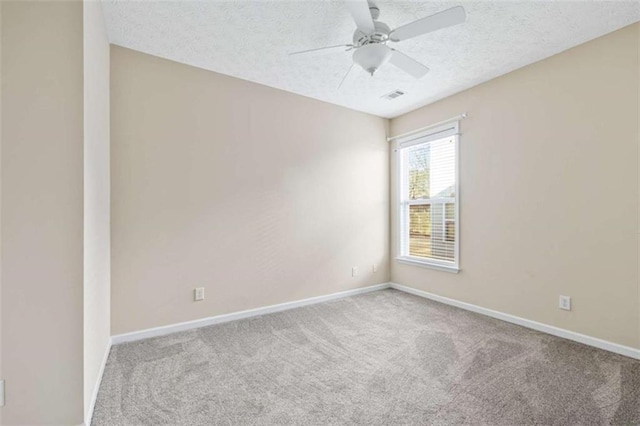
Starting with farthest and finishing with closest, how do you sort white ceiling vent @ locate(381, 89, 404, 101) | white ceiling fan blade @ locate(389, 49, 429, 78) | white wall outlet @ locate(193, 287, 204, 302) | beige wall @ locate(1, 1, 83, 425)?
A: white ceiling vent @ locate(381, 89, 404, 101) → white wall outlet @ locate(193, 287, 204, 302) → white ceiling fan blade @ locate(389, 49, 429, 78) → beige wall @ locate(1, 1, 83, 425)

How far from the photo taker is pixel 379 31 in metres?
2.18

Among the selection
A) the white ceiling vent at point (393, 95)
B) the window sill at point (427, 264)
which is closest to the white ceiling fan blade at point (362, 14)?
the white ceiling vent at point (393, 95)

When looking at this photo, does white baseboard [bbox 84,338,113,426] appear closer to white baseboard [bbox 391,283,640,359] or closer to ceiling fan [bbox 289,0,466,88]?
ceiling fan [bbox 289,0,466,88]

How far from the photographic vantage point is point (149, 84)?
109 inches

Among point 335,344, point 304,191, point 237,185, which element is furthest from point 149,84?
point 335,344

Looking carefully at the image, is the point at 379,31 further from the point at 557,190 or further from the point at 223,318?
the point at 223,318

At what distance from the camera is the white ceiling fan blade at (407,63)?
2.35 m

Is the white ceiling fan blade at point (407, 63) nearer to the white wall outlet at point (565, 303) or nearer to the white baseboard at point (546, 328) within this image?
the white wall outlet at point (565, 303)

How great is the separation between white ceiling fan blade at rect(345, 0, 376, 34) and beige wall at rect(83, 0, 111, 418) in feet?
4.68

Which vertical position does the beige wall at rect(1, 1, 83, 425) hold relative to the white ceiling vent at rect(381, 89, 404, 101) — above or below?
below

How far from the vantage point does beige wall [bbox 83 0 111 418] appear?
162 cm

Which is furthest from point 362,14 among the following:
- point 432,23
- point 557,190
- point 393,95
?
point 557,190

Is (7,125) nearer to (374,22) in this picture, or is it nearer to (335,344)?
(374,22)

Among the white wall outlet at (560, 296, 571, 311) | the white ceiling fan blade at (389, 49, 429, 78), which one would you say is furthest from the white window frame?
the white ceiling fan blade at (389, 49, 429, 78)
